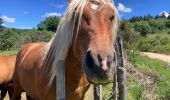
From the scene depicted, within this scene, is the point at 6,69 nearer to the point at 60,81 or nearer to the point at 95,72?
the point at 60,81

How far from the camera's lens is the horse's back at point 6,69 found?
25.8 feet

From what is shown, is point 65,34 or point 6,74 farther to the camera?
point 6,74

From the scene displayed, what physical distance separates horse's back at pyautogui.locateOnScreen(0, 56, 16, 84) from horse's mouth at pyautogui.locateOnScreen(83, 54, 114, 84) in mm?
5446

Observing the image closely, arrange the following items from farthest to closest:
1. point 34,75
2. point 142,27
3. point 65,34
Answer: point 142,27 → point 34,75 → point 65,34

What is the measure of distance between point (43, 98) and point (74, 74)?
562 mm

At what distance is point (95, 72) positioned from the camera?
2.59 metres

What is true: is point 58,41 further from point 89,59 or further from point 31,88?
point 31,88

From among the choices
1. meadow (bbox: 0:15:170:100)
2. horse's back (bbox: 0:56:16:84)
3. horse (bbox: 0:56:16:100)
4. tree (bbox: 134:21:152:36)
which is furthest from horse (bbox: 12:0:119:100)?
tree (bbox: 134:21:152:36)

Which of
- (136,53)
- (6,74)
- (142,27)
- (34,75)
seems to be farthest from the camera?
(142,27)

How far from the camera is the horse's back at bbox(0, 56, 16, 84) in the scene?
7856 mm

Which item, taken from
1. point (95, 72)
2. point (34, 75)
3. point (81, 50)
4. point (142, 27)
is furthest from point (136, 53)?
point (142, 27)

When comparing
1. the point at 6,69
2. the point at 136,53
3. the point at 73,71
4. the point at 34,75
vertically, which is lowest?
the point at 136,53

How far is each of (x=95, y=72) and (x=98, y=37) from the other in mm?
331

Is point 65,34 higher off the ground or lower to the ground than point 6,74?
higher
